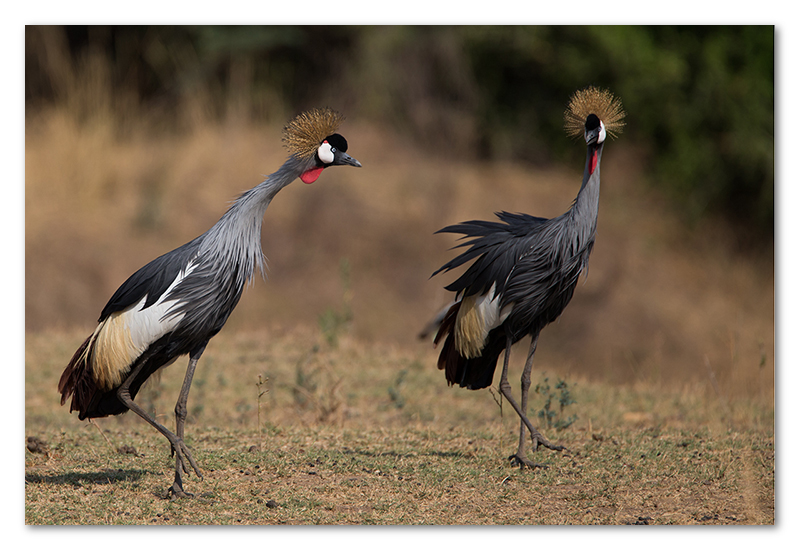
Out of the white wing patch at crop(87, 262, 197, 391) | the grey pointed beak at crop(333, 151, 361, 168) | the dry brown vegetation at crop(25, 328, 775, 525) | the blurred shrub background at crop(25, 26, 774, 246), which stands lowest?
the dry brown vegetation at crop(25, 328, 775, 525)

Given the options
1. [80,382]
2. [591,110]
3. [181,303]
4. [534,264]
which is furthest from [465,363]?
[80,382]

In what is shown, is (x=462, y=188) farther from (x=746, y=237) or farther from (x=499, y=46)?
(x=746, y=237)

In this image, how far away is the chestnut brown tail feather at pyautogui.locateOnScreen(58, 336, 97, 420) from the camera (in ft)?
14.3

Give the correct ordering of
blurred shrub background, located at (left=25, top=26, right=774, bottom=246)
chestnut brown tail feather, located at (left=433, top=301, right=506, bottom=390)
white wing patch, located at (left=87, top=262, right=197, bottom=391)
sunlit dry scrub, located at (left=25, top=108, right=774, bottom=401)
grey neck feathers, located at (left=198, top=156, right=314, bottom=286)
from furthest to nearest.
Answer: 1. blurred shrub background, located at (left=25, top=26, right=774, bottom=246)
2. sunlit dry scrub, located at (left=25, top=108, right=774, bottom=401)
3. chestnut brown tail feather, located at (left=433, top=301, right=506, bottom=390)
4. grey neck feathers, located at (left=198, top=156, right=314, bottom=286)
5. white wing patch, located at (left=87, top=262, right=197, bottom=391)

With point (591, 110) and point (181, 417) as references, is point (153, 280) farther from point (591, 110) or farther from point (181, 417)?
point (591, 110)

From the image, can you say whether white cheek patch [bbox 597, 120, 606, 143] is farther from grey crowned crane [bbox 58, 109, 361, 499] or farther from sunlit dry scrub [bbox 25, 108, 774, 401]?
sunlit dry scrub [bbox 25, 108, 774, 401]

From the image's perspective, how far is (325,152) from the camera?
441cm

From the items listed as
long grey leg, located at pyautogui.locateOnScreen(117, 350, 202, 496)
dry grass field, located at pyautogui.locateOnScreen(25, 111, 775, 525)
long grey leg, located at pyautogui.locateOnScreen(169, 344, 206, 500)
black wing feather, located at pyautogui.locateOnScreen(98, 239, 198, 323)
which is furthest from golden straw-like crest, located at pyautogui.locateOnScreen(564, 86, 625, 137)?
long grey leg, located at pyautogui.locateOnScreen(117, 350, 202, 496)

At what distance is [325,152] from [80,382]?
5.91ft

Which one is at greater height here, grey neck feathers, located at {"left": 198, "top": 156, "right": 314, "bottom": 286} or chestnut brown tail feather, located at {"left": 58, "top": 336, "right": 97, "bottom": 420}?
grey neck feathers, located at {"left": 198, "top": 156, "right": 314, "bottom": 286}

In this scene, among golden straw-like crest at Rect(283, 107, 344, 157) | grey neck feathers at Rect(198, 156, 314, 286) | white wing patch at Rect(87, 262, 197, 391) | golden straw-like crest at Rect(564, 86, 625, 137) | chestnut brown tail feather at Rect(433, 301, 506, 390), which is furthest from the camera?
chestnut brown tail feather at Rect(433, 301, 506, 390)

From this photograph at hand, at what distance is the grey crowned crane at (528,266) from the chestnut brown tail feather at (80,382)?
2076 mm

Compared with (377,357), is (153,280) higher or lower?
higher

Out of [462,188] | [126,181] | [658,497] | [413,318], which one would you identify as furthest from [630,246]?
[658,497]
